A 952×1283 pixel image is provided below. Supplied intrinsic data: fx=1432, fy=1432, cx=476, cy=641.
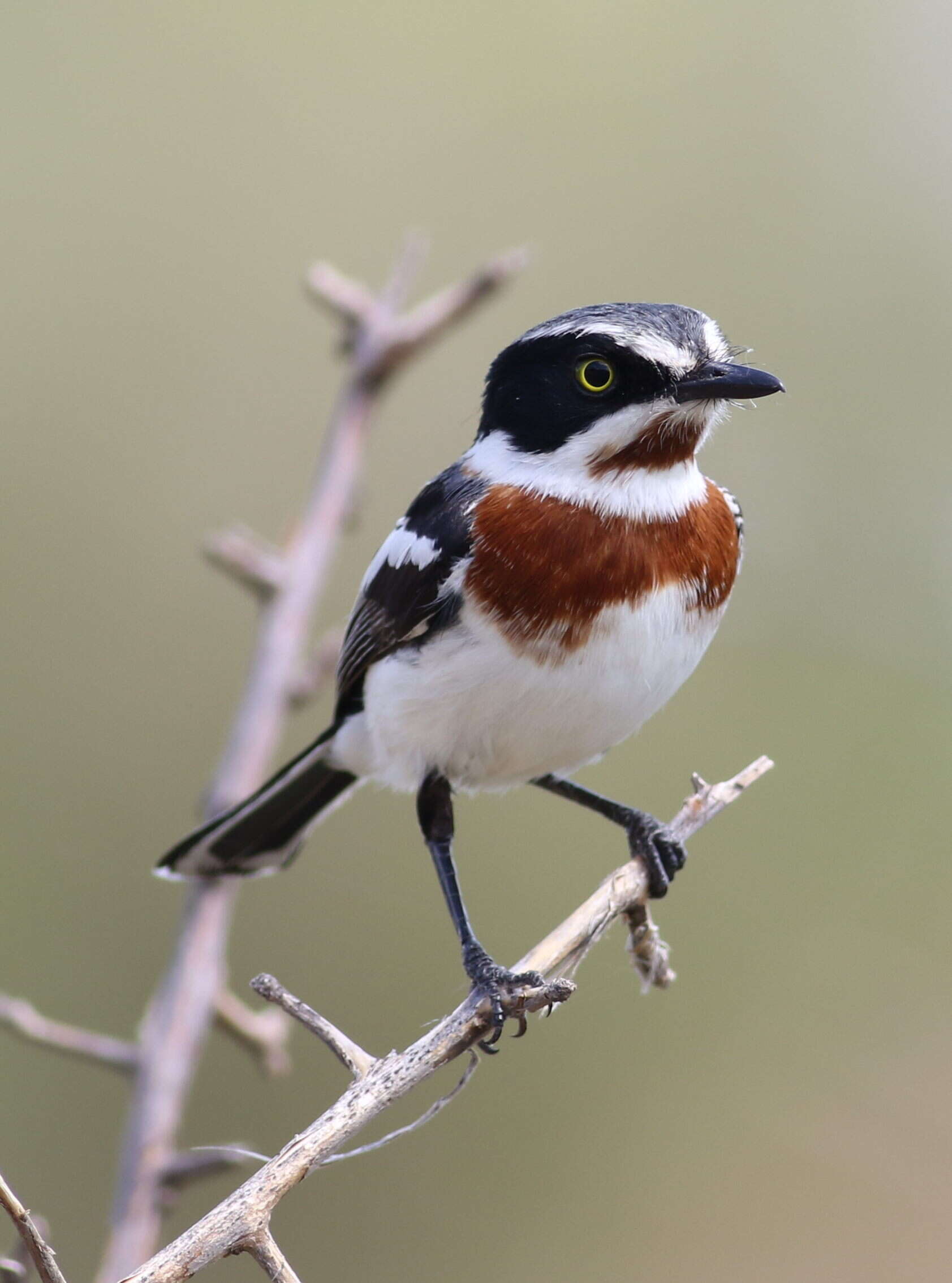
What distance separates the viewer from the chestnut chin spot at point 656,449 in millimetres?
3441

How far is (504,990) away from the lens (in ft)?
9.96

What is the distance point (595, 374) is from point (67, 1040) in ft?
6.91

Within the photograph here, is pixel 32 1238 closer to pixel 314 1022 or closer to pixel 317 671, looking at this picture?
pixel 314 1022

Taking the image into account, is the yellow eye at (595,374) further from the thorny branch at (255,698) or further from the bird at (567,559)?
the thorny branch at (255,698)

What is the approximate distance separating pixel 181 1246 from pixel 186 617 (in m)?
5.25

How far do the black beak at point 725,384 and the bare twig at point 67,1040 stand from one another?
2073 millimetres

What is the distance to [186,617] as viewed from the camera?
7.18 m

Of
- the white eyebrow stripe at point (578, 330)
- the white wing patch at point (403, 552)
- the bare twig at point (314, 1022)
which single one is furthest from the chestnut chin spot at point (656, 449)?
the bare twig at point (314, 1022)

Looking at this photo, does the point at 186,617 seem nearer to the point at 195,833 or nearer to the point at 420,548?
the point at 195,833

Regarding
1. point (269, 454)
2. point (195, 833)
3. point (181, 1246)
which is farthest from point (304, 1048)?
point (181, 1246)

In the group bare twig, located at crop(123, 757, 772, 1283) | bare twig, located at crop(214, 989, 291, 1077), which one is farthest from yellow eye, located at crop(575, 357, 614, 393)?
bare twig, located at crop(214, 989, 291, 1077)

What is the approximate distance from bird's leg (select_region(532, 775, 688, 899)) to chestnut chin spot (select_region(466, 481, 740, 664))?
64cm

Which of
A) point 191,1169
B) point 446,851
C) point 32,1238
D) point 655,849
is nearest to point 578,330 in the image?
point 655,849

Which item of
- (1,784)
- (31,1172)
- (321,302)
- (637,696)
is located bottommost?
(31,1172)
